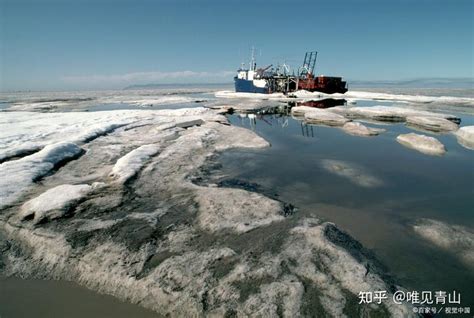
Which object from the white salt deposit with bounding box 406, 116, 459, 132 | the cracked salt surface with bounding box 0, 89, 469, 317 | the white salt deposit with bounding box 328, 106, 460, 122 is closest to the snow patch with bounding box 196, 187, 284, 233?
the cracked salt surface with bounding box 0, 89, 469, 317

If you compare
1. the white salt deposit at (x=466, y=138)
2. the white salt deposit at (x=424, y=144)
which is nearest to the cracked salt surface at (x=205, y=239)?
the white salt deposit at (x=424, y=144)

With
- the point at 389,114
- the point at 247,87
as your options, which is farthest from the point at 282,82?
the point at 389,114

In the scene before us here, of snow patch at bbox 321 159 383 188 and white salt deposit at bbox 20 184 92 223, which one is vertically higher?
white salt deposit at bbox 20 184 92 223

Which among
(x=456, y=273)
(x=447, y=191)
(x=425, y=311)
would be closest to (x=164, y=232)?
(x=425, y=311)

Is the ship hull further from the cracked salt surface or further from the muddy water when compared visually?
the muddy water

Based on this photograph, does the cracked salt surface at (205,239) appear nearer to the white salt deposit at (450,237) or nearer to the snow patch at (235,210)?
the snow patch at (235,210)

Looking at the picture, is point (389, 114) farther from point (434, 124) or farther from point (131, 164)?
point (131, 164)
